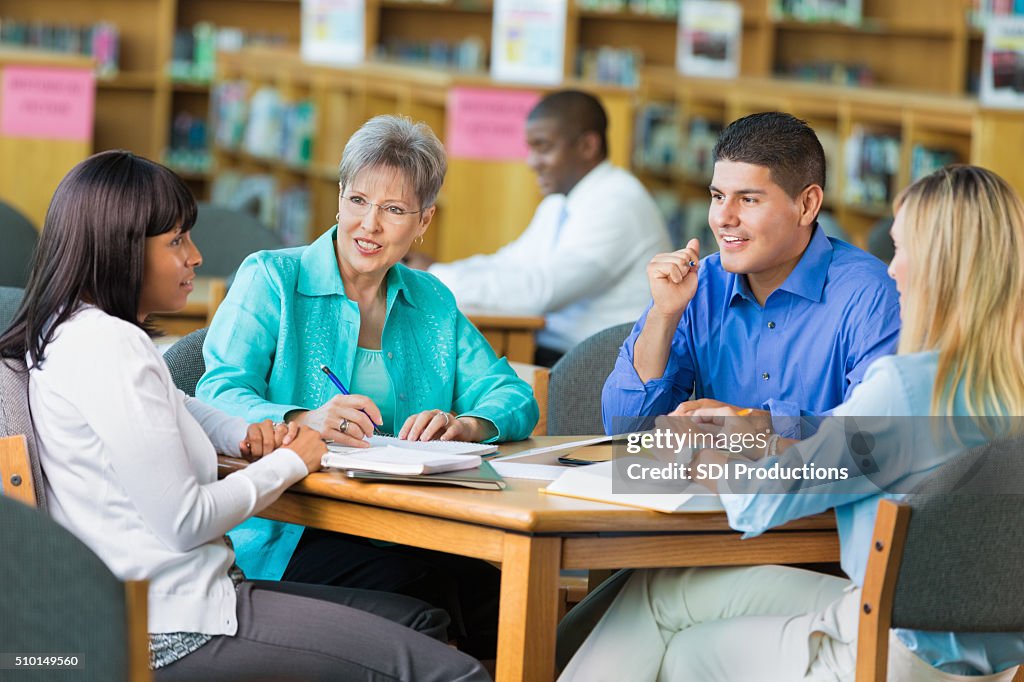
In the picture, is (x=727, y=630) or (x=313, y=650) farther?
(x=727, y=630)

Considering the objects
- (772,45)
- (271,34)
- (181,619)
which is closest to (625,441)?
(181,619)

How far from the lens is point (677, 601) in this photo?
2.20 m

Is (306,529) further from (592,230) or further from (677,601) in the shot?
(592,230)

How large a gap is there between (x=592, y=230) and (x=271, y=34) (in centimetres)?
537

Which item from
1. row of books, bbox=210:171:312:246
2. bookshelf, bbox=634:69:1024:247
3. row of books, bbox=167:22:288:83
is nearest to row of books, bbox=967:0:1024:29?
bookshelf, bbox=634:69:1024:247

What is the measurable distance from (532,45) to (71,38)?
13.7 ft

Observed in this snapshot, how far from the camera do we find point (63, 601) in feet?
5.18

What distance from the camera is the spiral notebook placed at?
6.88 feet

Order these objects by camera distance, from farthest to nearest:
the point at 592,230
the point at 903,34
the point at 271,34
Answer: the point at 271,34, the point at 903,34, the point at 592,230

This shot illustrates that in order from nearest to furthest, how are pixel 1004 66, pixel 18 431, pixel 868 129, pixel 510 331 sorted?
1. pixel 18 431
2. pixel 510 331
3. pixel 1004 66
4. pixel 868 129

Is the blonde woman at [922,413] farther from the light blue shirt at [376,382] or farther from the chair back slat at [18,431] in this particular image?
the chair back slat at [18,431]

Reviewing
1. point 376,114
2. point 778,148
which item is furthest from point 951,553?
point 376,114

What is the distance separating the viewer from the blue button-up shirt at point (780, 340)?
→ 2.52 meters

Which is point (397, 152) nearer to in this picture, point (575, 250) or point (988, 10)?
point (575, 250)
